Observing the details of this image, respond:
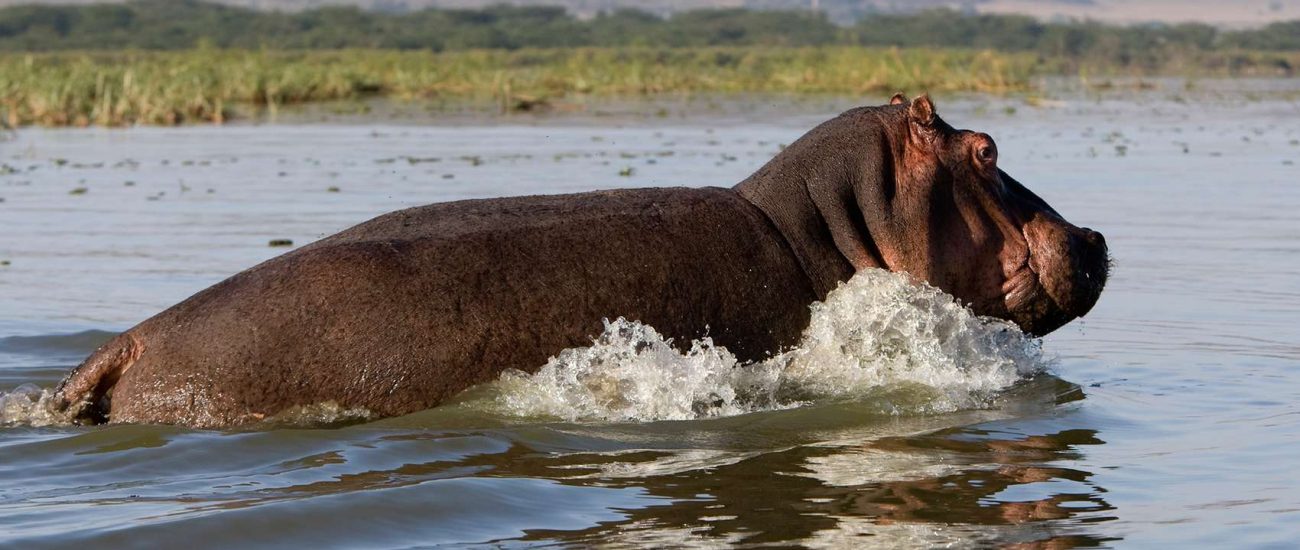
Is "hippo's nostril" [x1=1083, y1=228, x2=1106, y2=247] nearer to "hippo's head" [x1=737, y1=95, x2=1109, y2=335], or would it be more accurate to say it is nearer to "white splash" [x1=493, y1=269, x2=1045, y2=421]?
"hippo's head" [x1=737, y1=95, x2=1109, y2=335]

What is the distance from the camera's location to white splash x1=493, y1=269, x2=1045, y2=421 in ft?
21.0

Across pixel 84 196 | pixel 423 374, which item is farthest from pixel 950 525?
pixel 84 196

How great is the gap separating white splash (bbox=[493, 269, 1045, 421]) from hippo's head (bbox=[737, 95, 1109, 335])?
0.11 metres

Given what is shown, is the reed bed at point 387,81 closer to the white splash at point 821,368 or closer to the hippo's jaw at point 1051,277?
the white splash at point 821,368

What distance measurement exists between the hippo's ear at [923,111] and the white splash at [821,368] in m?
0.63

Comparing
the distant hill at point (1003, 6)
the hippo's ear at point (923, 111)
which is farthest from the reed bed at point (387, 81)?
the distant hill at point (1003, 6)

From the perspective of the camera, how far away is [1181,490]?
19.0 feet

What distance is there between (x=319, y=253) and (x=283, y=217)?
804 cm

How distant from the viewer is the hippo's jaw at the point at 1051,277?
7227mm

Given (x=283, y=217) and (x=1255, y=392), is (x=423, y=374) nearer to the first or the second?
(x=1255, y=392)

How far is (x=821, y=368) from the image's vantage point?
6938 millimetres

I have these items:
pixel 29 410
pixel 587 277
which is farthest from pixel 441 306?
pixel 29 410

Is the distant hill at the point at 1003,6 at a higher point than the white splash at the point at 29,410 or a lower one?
higher

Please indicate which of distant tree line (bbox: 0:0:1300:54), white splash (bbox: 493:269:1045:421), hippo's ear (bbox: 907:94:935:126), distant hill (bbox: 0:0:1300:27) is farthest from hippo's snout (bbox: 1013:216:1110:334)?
distant hill (bbox: 0:0:1300:27)
